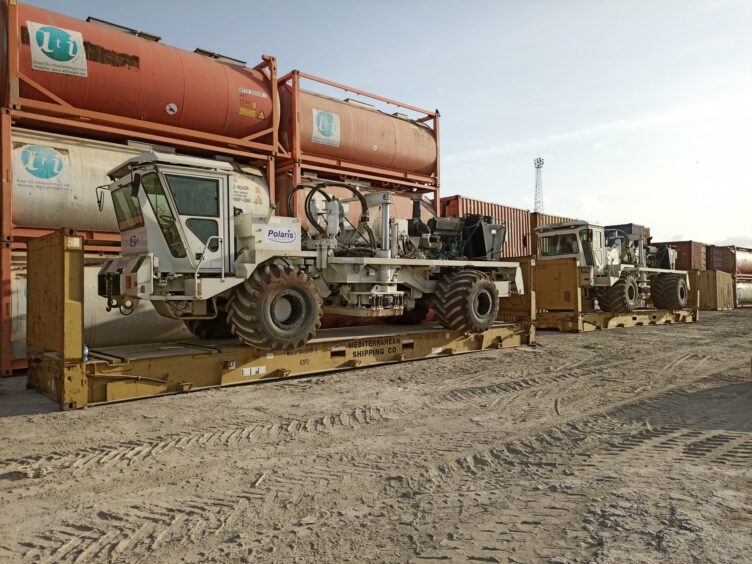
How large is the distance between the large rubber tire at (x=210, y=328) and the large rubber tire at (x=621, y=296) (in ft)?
34.3

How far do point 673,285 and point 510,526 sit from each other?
15.6 m

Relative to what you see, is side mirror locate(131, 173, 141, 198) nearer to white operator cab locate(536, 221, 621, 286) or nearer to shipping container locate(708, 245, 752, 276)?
white operator cab locate(536, 221, 621, 286)

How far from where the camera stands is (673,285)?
1609 cm

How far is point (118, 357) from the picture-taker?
600 centimetres

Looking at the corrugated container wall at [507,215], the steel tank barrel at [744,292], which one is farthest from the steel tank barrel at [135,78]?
the steel tank barrel at [744,292]

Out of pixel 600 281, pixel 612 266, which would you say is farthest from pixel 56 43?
pixel 612 266

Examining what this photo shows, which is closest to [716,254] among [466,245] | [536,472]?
[466,245]

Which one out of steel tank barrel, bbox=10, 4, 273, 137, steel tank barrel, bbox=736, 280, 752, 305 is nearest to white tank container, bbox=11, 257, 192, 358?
steel tank barrel, bbox=10, 4, 273, 137

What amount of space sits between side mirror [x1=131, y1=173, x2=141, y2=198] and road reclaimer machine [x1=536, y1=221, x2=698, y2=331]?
32.6ft

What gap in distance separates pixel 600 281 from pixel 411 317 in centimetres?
598

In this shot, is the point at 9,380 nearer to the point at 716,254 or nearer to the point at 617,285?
the point at 617,285

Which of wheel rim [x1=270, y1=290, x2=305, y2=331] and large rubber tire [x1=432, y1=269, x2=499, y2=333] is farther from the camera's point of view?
large rubber tire [x1=432, y1=269, x2=499, y2=333]

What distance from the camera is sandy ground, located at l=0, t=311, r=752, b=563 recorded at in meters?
2.74

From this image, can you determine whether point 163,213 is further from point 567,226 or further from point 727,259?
point 727,259
